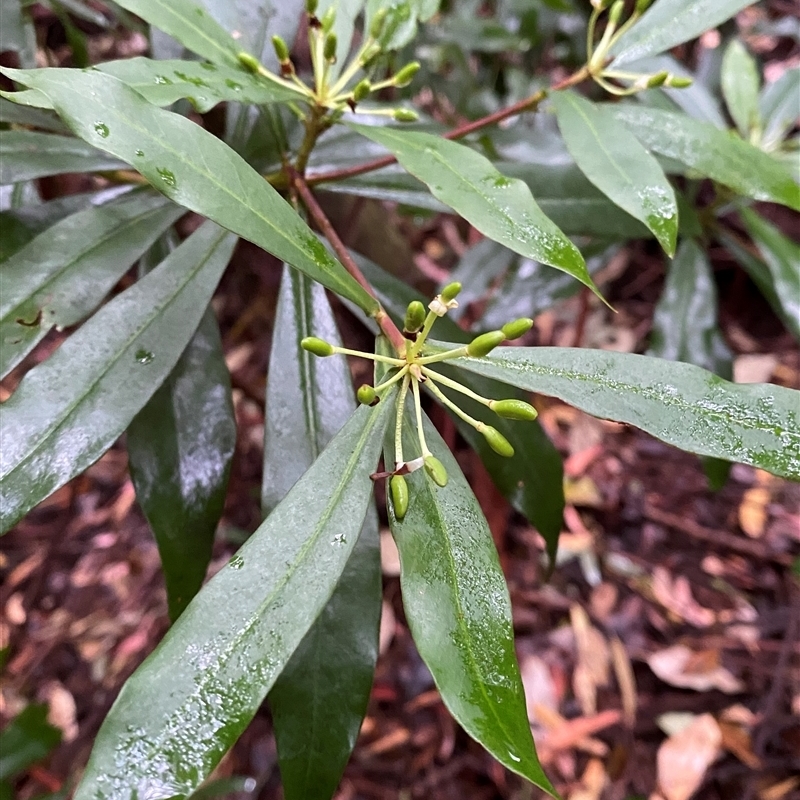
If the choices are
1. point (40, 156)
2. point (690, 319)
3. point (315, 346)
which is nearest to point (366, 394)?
point (315, 346)

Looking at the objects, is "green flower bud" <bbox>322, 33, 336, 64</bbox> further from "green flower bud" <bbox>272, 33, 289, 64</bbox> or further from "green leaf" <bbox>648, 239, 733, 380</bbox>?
"green leaf" <bbox>648, 239, 733, 380</bbox>

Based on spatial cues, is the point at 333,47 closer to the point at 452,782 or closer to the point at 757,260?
the point at 757,260

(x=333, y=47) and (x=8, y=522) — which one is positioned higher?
(x=333, y=47)

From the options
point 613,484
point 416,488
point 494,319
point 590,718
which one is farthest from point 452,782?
point 416,488

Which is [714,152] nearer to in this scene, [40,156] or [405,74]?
[405,74]

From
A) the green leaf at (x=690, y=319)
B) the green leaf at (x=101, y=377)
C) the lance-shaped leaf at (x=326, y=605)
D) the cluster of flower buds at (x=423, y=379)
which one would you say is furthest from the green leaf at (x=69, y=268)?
the green leaf at (x=690, y=319)

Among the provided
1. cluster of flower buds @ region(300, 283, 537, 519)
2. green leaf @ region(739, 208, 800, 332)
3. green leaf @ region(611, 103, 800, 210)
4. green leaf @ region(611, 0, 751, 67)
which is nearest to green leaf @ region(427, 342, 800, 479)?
cluster of flower buds @ region(300, 283, 537, 519)
